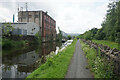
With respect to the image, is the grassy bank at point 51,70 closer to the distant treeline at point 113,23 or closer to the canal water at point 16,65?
the canal water at point 16,65

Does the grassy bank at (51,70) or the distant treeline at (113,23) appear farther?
the distant treeline at (113,23)

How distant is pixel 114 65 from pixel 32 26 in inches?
1231

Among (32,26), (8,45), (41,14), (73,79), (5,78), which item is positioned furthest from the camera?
(41,14)

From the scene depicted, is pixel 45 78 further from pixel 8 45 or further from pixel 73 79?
pixel 8 45

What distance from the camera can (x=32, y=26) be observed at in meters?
33.1

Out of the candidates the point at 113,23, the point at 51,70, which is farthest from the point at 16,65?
the point at 113,23

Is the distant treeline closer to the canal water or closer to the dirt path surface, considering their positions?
the dirt path surface

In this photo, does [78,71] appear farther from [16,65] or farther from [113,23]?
[113,23]

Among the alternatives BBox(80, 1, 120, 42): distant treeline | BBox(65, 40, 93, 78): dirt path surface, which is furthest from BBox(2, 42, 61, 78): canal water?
BBox(80, 1, 120, 42): distant treeline

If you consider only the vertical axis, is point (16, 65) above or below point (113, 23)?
below

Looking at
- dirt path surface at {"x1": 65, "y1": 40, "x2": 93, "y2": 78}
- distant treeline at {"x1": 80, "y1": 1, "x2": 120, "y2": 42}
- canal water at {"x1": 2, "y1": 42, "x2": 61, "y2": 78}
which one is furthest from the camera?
distant treeline at {"x1": 80, "y1": 1, "x2": 120, "y2": 42}

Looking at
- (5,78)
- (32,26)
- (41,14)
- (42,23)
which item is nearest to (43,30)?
(42,23)

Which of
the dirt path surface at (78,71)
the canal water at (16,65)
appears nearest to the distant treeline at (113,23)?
the dirt path surface at (78,71)

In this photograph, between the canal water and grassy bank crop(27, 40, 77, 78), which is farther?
the canal water
